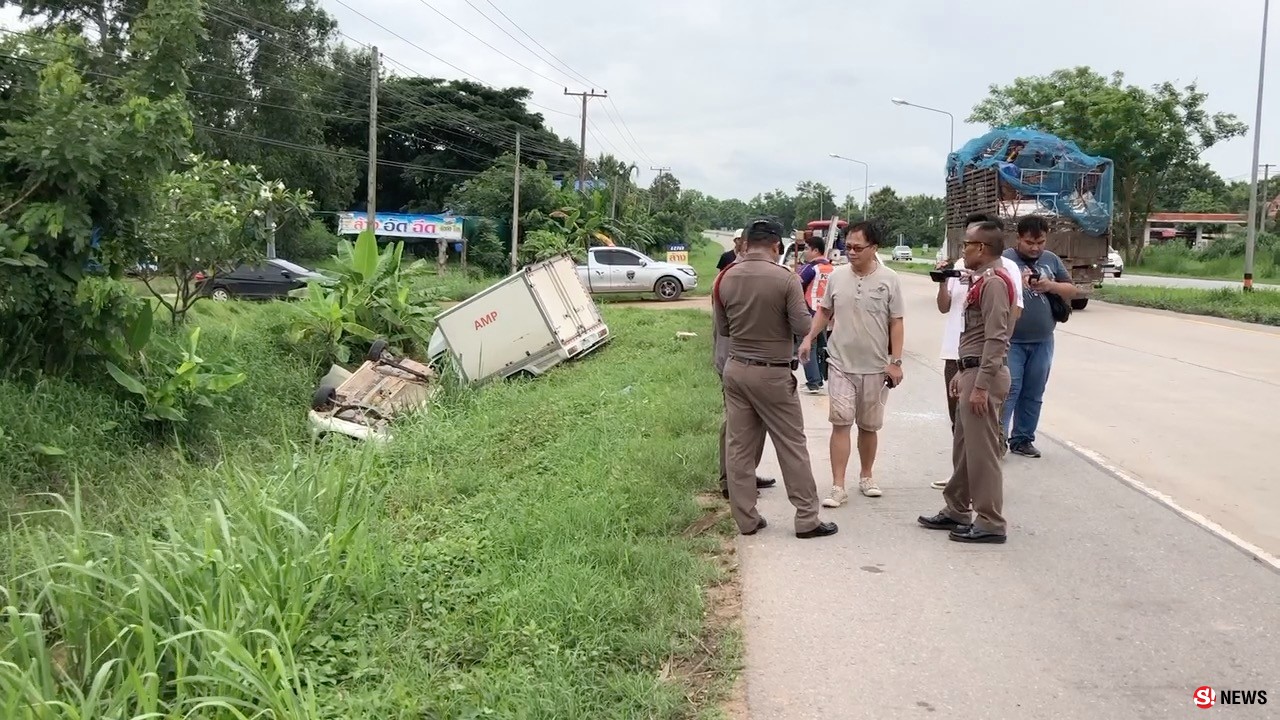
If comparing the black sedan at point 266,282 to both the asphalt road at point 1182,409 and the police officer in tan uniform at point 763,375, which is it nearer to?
the asphalt road at point 1182,409

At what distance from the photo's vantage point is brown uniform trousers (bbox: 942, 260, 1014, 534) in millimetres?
5008

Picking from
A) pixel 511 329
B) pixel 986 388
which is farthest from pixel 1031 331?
pixel 511 329

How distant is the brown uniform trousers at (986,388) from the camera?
501 centimetres

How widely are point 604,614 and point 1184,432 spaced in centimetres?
605

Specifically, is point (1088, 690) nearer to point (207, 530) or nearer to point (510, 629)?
point (510, 629)

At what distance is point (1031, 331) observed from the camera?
677 centimetres

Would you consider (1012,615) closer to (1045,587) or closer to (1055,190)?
(1045,587)

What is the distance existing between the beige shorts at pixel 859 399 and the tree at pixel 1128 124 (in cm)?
3304

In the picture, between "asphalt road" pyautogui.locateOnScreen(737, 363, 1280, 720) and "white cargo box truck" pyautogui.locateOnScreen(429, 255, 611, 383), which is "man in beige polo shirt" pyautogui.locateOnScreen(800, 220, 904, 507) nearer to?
"asphalt road" pyautogui.locateOnScreen(737, 363, 1280, 720)

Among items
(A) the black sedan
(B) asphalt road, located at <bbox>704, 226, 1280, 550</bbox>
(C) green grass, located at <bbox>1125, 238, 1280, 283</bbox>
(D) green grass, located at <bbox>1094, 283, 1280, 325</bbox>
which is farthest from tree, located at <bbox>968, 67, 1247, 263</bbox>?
(A) the black sedan

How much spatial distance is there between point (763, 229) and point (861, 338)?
1.07m

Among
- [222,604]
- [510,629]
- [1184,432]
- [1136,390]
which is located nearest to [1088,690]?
[510,629]

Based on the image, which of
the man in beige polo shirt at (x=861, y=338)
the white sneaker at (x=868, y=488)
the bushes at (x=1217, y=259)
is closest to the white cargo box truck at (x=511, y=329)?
the white sneaker at (x=868, y=488)

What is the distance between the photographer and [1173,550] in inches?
196
